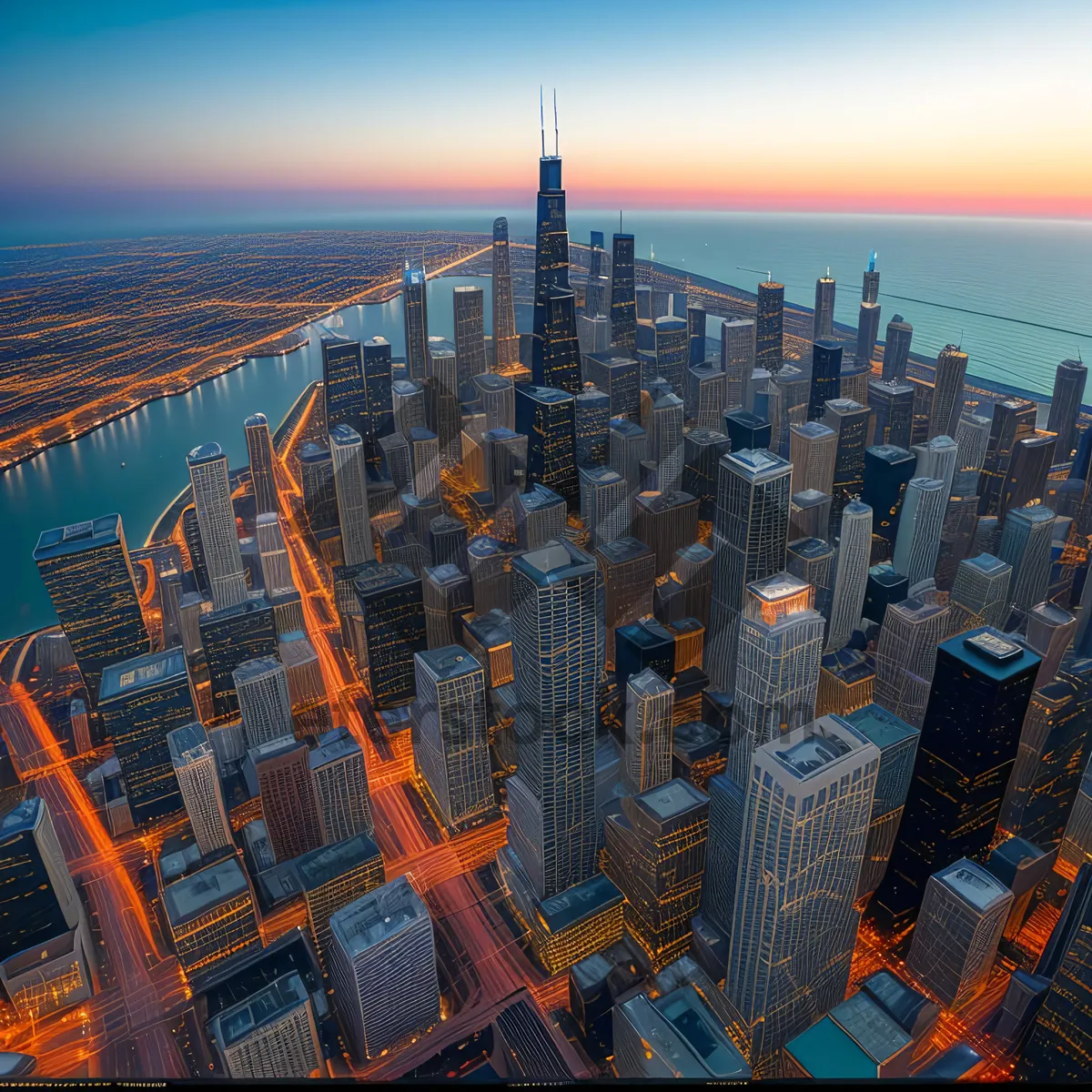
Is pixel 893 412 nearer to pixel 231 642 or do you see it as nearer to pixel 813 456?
pixel 813 456

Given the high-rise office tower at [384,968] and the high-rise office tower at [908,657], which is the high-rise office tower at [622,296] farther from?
the high-rise office tower at [384,968]

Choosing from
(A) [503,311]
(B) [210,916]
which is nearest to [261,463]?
(A) [503,311]

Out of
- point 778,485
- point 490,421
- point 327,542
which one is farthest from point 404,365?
point 778,485

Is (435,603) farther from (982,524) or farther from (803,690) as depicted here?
(982,524)

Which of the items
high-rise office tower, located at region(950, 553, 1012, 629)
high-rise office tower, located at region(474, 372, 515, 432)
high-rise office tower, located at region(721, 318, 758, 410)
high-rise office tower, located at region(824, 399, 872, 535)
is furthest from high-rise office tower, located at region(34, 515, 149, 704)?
high-rise office tower, located at region(721, 318, 758, 410)

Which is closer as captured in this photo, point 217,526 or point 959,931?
point 959,931

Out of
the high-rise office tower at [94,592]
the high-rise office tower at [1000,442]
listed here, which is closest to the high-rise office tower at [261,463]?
the high-rise office tower at [94,592]

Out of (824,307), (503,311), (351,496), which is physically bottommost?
(351,496)
